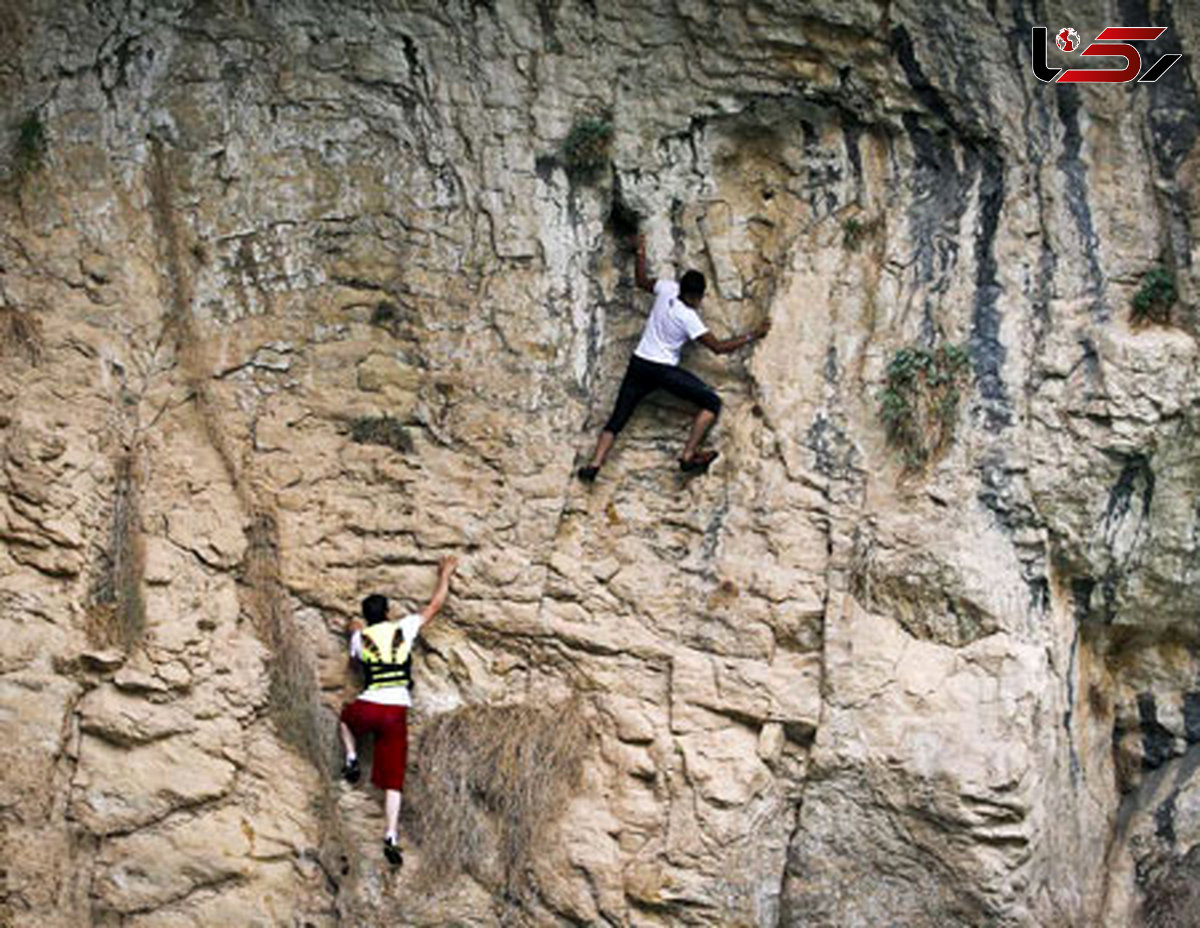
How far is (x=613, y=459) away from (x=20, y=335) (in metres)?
3.60

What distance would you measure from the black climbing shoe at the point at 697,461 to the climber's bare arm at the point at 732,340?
628mm

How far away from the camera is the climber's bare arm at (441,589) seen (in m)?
A: 9.62

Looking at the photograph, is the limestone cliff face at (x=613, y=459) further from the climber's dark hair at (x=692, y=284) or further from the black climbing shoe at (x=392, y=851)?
the climber's dark hair at (x=692, y=284)

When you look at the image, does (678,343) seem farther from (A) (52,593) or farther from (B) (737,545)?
(A) (52,593)

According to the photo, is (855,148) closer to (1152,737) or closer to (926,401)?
(926,401)

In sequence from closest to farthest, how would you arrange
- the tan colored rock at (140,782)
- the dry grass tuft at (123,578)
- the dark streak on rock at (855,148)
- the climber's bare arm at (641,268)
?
the tan colored rock at (140,782) → the dry grass tuft at (123,578) → the climber's bare arm at (641,268) → the dark streak on rock at (855,148)

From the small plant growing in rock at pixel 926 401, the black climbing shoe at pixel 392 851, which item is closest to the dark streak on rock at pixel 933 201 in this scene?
the small plant growing in rock at pixel 926 401

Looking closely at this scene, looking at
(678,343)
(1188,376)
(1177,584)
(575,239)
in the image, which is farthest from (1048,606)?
(575,239)

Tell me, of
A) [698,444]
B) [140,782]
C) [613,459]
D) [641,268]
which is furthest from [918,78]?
[140,782]

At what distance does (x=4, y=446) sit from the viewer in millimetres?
9164

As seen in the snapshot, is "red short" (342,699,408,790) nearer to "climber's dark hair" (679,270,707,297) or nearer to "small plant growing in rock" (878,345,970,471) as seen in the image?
"climber's dark hair" (679,270,707,297)

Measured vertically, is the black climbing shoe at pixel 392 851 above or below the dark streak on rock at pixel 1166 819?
below

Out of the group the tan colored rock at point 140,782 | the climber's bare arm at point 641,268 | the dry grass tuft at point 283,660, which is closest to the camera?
the tan colored rock at point 140,782

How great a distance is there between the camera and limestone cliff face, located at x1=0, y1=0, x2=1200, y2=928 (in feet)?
30.4
